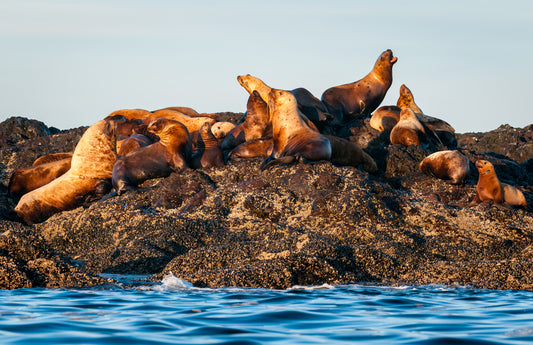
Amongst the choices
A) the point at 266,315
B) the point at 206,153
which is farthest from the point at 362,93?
the point at 266,315

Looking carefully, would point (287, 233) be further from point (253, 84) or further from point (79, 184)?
point (253, 84)

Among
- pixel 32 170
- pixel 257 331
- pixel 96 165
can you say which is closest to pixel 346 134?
pixel 96 165

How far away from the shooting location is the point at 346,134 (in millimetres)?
15203

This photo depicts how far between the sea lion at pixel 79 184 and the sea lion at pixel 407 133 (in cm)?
603

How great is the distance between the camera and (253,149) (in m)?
13.2

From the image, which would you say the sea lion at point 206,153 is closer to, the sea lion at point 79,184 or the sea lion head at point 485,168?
the sea lion at point 79,184

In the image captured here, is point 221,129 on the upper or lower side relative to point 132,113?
lower

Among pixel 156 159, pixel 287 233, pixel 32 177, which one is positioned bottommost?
pixel 287 233

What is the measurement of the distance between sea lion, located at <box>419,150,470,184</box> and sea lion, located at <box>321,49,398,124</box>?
11.7ft

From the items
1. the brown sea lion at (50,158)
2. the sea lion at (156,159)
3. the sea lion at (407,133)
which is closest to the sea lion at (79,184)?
the sea lion at (156,159)

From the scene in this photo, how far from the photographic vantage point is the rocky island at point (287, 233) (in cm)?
656

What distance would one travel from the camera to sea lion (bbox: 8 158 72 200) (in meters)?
13.6

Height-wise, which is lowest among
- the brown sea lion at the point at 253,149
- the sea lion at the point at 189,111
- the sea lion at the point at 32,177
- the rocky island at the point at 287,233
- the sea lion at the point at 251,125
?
the rocky island at the point at 287,233

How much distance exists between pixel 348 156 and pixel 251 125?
2.65 meters
